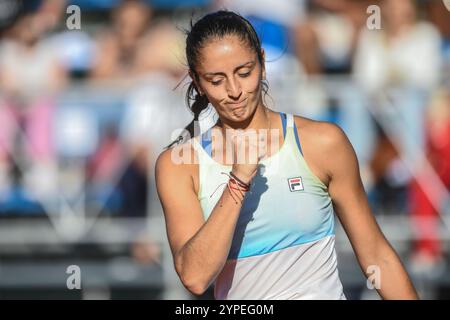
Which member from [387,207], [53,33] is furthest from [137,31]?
[387,207]

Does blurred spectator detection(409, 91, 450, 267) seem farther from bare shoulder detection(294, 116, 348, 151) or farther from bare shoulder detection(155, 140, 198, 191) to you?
bare shoulder detection(155, 140, 198, 191)

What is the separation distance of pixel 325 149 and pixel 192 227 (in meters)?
0.57

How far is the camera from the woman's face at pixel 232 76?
10.9 feet

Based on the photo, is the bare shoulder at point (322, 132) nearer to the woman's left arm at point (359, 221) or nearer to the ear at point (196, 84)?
the woman's left arm at point (359, 221)

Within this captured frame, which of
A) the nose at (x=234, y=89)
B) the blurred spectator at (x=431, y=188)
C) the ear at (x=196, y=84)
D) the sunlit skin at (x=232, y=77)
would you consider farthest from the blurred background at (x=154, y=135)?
the nose at (x=234, y=89)

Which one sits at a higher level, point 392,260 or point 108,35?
point 108,35

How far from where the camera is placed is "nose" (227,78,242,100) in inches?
130

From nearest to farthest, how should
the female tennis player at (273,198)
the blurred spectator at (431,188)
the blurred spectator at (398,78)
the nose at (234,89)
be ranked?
the nose at (234,89), the female tennis player at (273,198), the blurred spectator at (431,188), the blurred spectator at (398,78)

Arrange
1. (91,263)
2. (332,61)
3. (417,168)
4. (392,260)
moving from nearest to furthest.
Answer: (392,260)
(417,168)
(91,263)
(332,61)

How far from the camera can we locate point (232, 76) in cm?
333

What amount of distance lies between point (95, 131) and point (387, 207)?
2351mm

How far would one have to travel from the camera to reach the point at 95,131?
7.49 meters

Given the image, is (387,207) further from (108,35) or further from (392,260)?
(392,260)
